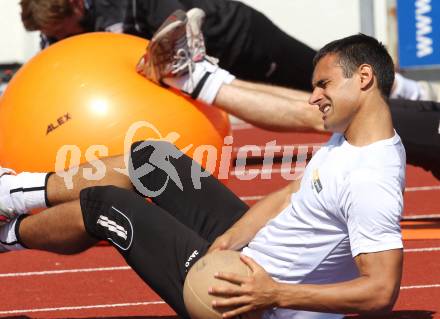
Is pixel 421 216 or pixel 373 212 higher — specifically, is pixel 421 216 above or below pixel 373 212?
below

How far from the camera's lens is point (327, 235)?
137 inches

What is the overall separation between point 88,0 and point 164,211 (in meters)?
2.78

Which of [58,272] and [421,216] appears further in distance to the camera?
[421,216]

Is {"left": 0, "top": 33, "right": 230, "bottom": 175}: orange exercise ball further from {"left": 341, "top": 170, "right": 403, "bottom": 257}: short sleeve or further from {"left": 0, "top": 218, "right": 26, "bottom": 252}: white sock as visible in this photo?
{"left": 341, "top": 170, "right": 403, "bottom": 257}: short sleeve

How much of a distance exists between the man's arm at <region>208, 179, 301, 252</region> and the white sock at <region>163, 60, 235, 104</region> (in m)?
1.87

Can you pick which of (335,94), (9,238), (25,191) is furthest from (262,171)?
(335,94)

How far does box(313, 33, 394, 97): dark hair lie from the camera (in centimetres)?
339

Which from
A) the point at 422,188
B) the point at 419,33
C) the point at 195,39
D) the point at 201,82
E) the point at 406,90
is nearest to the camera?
the point at 201,82

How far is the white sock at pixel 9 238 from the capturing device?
13.9 feet

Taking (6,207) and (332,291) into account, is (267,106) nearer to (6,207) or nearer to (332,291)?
(6,207)

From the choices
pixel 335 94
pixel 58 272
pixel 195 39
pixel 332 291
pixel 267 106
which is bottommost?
pixel 58 272

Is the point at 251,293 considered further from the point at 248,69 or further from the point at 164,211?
the point at 248,69

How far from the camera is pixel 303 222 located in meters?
3.53

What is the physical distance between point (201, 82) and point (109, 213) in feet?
6.51
